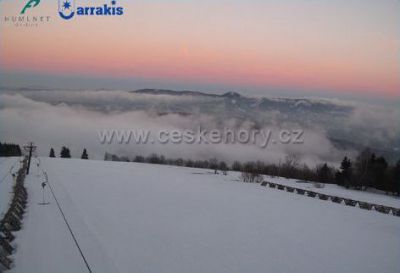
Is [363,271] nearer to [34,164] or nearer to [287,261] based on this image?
[287,261]

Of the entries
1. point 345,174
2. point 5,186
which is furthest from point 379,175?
point 5,186

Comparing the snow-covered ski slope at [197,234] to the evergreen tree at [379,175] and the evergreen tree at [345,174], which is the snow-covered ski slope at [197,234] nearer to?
the evergreen tree at [379,175]

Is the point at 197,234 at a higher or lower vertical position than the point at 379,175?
higher

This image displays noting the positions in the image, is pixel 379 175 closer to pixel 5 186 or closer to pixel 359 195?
pixel 359 195

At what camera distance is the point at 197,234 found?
46.6 ft

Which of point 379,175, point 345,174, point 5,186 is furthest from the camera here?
point 345,174

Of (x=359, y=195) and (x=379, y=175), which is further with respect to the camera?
(x=379, y=175)

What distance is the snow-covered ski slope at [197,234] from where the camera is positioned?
1115cm

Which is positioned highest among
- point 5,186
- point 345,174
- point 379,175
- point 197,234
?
point 197,234

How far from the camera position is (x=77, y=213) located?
16.3m

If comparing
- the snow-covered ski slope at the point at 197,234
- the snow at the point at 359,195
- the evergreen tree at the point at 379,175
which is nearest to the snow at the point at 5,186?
the snow-covered ski slope at the point at 197,234

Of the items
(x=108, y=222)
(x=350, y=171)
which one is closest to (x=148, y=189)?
(x=108, y=222)

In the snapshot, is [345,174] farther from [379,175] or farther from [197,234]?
[197,234]

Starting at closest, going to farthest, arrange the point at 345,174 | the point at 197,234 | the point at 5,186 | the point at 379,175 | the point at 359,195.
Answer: the point at 197,234 < the point at 5,186 < the point at 359,195 < the point at 379,175 < the point at 345,174
